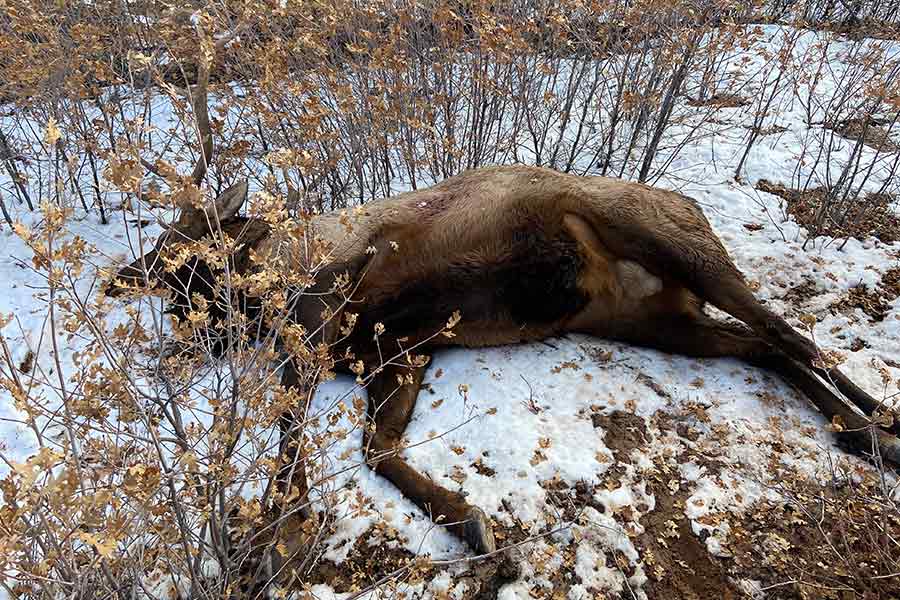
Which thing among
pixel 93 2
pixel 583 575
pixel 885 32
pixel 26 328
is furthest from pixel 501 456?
pixel 885 32

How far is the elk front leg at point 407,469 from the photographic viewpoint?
105 inches

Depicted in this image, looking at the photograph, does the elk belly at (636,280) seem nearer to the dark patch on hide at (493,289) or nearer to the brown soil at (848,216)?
the dark patch on hide at (493,289)

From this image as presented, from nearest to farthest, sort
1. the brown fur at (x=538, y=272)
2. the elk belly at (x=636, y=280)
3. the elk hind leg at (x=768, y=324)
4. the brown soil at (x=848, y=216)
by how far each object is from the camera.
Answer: the elk hind leg at (x=768, y=324), the brown fur at (x=538, y=272), the elk belly at (x=636, y=280), the brown soil at (x=848, y=216)

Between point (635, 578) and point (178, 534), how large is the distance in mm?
1979

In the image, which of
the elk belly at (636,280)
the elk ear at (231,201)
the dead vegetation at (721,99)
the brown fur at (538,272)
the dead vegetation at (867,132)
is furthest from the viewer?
the dead vegetation at (721,99)

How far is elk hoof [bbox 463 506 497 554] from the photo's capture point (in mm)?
2633

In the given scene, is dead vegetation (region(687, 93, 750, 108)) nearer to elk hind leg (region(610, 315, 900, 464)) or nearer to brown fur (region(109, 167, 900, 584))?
brown fur (region(109, 167, 900, 584))

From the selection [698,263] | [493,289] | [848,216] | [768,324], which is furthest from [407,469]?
[848,216]

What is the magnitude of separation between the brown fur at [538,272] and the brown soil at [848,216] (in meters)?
1.79

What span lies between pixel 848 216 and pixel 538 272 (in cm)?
326

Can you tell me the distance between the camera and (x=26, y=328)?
427cm

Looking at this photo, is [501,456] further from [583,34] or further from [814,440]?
[583,34]

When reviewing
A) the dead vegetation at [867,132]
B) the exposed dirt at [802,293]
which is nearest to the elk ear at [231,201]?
the exposed dirt at [802,293]

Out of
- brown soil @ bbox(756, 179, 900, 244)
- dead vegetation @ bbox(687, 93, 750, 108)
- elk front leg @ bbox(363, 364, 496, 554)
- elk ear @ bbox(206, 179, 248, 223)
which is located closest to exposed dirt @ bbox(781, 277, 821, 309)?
brown soil @ bbox(756, 179, 900, 244)
